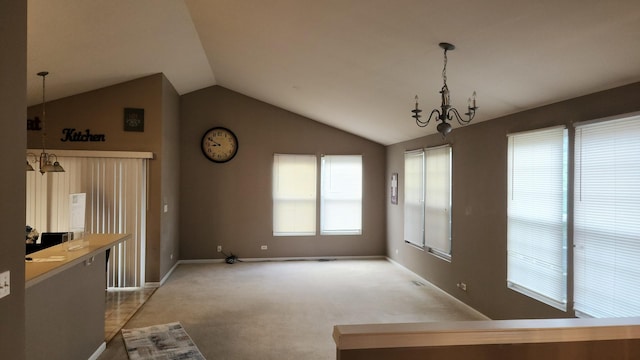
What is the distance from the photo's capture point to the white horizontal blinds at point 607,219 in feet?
9.05

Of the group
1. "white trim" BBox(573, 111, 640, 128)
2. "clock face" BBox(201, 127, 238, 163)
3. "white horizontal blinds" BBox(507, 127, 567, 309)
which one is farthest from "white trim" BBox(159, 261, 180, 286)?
"white trim" BBox(573, 111, 640, 128)

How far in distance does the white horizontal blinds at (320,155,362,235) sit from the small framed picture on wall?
11.7ft

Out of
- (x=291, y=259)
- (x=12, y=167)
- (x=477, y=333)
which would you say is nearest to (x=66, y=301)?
(x=12, y=167)

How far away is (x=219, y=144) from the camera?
7.70 metres

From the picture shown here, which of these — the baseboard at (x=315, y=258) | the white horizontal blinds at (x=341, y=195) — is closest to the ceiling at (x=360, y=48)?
the white horizontal blinds at (x=341, y=195)

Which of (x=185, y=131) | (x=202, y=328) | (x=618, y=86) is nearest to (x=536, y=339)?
(x=618, y=86)

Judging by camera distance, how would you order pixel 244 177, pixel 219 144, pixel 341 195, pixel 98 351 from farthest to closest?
1. pixel 341 195
2. pixel 244 177
3. pixel 219 144
4. pixel 98 351

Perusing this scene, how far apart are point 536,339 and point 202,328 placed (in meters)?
3.48

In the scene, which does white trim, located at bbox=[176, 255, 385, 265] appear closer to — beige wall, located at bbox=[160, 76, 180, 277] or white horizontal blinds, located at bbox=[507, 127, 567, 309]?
beige wall, located at bbox=[160, 76, 180, 277]

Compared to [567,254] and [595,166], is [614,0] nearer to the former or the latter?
[595,166]

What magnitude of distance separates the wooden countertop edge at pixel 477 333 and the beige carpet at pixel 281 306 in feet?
6.87

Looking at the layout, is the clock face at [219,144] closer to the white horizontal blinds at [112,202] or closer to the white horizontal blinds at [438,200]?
the white horizontal blinds at [112,202]

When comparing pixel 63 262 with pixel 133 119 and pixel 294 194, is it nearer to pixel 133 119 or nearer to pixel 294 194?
pixel 133 119

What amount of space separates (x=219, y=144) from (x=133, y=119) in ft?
6.52
